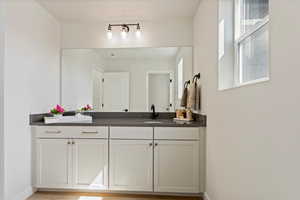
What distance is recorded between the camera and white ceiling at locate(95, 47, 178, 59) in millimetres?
3234

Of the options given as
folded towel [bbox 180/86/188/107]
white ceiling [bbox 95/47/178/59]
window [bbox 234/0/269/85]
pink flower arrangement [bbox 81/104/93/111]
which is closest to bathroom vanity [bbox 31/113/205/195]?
folded towel [bbox 180/86/188/107]

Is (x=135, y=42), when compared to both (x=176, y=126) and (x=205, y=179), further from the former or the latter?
(x=205, y=179)

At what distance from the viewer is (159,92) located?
3.28 meters

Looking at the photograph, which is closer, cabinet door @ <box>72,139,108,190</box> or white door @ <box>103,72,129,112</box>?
cabinet door @ <box>72,139,108,190</box>

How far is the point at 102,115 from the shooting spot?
10.9 ft

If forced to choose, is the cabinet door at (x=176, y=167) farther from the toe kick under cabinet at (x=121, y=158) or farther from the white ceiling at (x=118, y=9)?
the white ceiling at (x=118, y=9)

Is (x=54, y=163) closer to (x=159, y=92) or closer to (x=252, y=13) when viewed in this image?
(x=159, y=92)

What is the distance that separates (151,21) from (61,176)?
2.38 m

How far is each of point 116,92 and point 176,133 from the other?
1201mm

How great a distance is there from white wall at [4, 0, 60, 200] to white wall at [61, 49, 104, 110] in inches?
13.2

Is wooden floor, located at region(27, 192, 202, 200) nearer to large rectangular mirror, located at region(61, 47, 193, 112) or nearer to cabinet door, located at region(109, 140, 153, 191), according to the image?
cabinet door, located at region(109, 140, 153, 191)

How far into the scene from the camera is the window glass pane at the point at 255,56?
4.17 ft

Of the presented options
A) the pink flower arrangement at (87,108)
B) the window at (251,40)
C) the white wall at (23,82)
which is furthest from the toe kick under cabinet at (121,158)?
the window at (251,40)

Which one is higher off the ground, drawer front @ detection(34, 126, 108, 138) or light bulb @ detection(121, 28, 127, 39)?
light bulb @ detection(121, 28, 127, 39)
